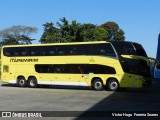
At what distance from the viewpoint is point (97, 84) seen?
2911 cm

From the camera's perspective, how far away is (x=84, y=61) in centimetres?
2917

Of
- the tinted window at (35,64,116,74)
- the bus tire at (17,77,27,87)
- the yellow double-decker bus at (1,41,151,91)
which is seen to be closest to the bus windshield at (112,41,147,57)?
the yellow double-decker bus at (1,41,151,91)

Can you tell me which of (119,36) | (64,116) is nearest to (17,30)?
(119,36)

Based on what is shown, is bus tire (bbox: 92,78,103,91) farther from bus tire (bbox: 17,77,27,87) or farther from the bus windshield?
bus tire (bbox: 17,77,27,87)

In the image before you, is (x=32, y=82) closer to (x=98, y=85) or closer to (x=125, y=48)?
(x=98, y=85)

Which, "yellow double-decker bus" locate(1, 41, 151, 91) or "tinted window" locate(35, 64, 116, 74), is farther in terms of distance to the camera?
"tinted window" locate(35, 64, 116, 74)

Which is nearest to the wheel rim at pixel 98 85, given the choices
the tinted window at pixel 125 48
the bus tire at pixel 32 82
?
the tinted window at pixel 125 48

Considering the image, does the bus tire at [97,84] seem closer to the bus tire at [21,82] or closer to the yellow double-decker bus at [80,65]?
the yellow double-decker bus at [80,65]

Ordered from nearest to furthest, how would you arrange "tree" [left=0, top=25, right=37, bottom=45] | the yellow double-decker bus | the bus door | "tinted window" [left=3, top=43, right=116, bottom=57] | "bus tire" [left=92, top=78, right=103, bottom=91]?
the yellow double-decker bus
"tinted window" [left=3, top=43, right=116, bottom=57]
"bus tire" [left=92, top=78, right=103, bottom=91]
the bus door
"tree" [left=0, top=25, right=37, bottom=45]

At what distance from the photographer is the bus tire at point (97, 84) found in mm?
28972

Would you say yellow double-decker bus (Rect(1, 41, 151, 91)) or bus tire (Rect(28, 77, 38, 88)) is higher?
yellow double-decker bus (Rect(1, 41, 151, 91))

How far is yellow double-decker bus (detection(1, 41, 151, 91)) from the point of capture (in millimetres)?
27391

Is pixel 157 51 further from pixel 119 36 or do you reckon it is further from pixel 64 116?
Answer: pixel 119 36

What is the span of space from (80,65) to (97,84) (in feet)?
5.82
